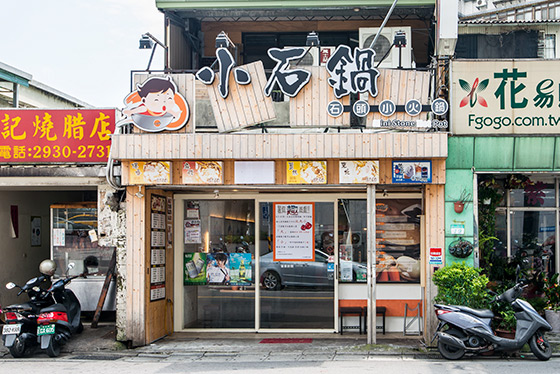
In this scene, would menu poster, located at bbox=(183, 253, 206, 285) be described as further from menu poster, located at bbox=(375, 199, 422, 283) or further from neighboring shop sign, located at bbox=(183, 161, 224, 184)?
menu poster, located at bbox=(375, 199, 422, 283)

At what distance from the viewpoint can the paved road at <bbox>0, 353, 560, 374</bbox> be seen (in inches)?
356

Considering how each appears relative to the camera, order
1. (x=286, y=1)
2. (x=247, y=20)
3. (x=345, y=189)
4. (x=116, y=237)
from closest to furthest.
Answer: (x=116, y=237)
(x=345, y=189)
(x=286, y=1)
(x=247, y=20)

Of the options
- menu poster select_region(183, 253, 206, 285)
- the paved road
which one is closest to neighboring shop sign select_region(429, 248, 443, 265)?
the paved road

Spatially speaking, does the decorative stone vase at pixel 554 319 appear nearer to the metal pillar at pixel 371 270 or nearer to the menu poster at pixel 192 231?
the metal pillar at pixel 371 270

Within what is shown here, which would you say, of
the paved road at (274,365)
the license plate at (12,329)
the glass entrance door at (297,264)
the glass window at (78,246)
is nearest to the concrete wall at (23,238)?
the glass window at (78,246)

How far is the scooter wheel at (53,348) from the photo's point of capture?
10.4 meters

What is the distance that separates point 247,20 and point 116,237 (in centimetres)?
599

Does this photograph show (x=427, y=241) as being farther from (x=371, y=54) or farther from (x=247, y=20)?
(x=247, y=20)

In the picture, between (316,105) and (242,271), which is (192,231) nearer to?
(242,271)

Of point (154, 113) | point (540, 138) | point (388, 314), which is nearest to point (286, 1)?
point (154, 113)

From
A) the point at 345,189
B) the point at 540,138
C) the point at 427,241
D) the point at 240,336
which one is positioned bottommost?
the point at 240,336

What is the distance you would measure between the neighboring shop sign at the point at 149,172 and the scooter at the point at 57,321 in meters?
2.29

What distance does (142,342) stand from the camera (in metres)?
11.0

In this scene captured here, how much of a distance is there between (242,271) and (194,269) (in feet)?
3.33
